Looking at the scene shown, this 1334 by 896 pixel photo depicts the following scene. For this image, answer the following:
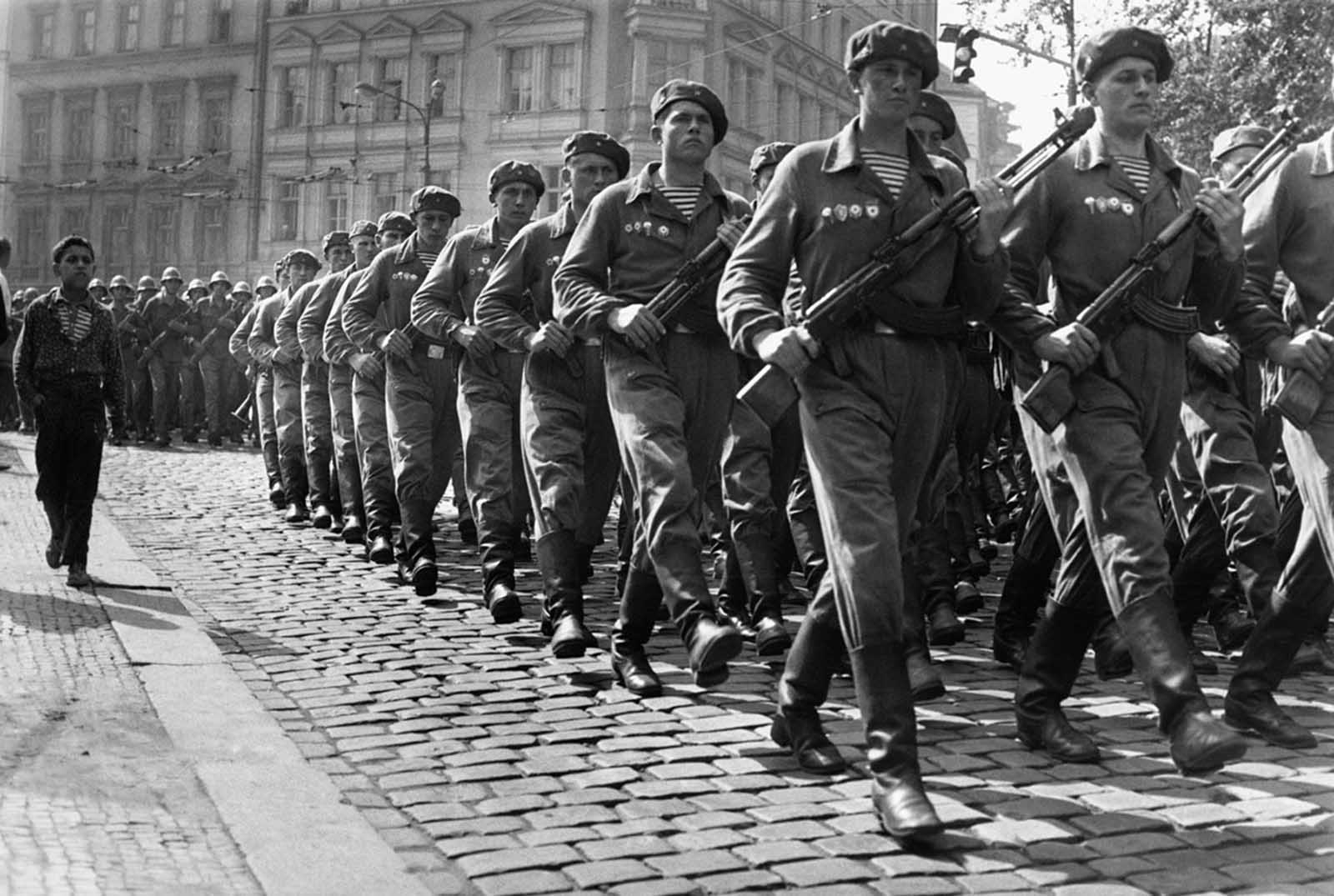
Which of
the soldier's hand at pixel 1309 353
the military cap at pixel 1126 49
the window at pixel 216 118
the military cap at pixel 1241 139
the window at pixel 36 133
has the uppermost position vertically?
the window at pixel 216 118

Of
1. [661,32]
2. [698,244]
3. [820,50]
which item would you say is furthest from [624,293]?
[820,50]

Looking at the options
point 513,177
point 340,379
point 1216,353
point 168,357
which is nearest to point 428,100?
point 168,357

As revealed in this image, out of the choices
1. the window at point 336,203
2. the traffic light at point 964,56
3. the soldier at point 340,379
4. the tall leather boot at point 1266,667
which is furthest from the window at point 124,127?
the tall leather boot at point 1266,667

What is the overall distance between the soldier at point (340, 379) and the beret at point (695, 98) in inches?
212

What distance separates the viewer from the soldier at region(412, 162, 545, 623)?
9180 mm

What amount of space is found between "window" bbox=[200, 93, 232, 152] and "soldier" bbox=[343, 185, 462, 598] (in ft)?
95.5

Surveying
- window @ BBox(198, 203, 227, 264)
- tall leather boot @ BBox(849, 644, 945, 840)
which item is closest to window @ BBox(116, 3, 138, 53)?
window @ BBox(198, 203, 227, 264)

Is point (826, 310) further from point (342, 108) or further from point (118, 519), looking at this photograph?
point (342, 108)

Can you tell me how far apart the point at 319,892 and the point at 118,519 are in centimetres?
1035

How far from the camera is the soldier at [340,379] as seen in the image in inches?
513

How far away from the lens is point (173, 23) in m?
35.4

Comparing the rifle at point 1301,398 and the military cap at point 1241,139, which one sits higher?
the military cap at point 1241,139

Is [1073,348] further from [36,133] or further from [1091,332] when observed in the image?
[36,133]

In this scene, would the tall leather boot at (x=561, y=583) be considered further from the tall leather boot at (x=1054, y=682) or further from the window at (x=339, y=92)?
the window at (x=339, y=92)
